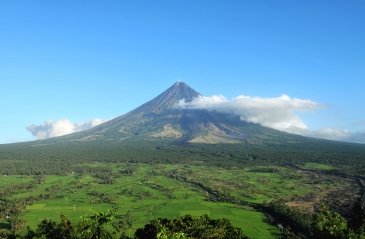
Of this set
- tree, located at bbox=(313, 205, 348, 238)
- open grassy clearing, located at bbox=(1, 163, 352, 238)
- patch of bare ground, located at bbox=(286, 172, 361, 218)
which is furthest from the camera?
patch of bare ground, located at bbox=(286, 172, 361, 218)

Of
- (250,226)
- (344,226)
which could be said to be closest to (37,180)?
(250,226)

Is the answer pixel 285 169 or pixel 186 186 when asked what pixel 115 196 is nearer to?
pixel 186 186

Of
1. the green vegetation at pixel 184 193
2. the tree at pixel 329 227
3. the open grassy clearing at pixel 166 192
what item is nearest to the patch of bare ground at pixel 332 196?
the green vegetation at pixel 184 193

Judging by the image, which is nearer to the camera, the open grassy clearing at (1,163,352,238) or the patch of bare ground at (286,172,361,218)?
the open grassy clearing at (1,163,352,238)

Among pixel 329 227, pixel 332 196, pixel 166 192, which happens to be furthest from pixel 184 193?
pixel 329 227

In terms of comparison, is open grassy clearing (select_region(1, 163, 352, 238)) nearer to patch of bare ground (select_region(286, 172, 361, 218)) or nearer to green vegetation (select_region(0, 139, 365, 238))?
green vegetation (select_region(0, 139, 365, 238))

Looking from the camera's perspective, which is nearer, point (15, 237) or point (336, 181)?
point (15, 237)

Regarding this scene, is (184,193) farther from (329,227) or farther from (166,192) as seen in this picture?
(329,227)

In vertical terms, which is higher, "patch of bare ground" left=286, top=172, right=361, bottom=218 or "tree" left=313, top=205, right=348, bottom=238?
"tree" left=313, top=205, right=348, bottom=238

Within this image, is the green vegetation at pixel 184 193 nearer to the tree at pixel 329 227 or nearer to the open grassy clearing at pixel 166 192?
the open grassy clearing at pixel 166 192

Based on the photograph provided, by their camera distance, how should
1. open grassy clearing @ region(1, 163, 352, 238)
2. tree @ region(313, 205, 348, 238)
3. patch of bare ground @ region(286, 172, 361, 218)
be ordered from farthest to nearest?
patch of bare ground @ region(286, 172, 361, 218) → open grassy clearing @ region(1, 163, 352, 238) → tree @ region(313, 205, 348, 238)

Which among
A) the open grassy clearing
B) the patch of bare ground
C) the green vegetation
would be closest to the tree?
the green vegetation
